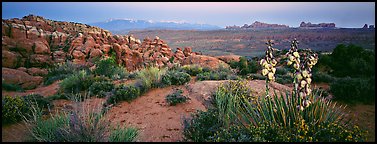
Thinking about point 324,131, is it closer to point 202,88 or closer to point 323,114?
point 323,114

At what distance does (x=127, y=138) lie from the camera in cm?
396

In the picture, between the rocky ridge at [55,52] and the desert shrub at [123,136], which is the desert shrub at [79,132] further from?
the rocky ridge at [55,52]

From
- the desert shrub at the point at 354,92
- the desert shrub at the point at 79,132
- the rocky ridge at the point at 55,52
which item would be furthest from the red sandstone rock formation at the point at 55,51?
the desert shrub at the point at 79,132

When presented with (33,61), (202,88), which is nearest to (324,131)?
(202,88)

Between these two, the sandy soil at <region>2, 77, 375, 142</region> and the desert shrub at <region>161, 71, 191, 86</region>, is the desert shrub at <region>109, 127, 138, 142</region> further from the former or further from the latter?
the desert shrub at <region>161, 71, 191, 86</region>

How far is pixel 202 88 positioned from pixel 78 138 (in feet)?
14.4

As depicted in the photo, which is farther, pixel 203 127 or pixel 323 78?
pixel 323 78

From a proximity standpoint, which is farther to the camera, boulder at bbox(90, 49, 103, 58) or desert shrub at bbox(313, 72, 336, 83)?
boulder at bbox(90, 49, 103, 58)

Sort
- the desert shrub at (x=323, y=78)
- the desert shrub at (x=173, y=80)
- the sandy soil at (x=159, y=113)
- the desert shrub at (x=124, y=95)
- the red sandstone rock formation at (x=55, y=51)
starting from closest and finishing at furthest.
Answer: the sandy soil at (x=159, y=113) < the desert shrub at (x=124, y=95) < the desert shrub at (x=173, y=80) < the desert shrub at (x=323, y=78) < the red sandstone rock formation at (x=55, y=51)

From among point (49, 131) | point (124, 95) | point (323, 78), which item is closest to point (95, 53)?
point (124, 95)

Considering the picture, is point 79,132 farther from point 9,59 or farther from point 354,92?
point 9,59

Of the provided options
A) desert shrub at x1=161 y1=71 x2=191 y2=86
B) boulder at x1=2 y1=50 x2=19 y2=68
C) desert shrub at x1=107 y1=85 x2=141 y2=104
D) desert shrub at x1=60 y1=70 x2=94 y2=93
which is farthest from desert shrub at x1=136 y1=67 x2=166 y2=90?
boulder at x1=2 y1=50 x2=19 y2=68

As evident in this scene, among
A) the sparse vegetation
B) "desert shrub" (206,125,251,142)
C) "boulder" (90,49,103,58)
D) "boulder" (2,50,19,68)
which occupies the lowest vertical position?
"desert shrub" (206,125,251,142)

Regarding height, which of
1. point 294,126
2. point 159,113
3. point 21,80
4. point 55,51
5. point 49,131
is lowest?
point 159,113
